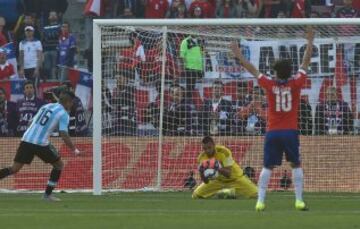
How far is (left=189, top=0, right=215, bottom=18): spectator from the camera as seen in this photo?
27250mm

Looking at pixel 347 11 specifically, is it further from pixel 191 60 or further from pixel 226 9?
pixel 191 60

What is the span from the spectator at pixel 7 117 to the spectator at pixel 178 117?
12.4ft

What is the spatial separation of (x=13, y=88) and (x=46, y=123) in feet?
22.1

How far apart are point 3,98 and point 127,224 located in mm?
11262

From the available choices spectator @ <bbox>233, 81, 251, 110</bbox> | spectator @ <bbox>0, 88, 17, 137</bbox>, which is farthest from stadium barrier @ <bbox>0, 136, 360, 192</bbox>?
spectator @ <bbox>0, 88, 17, 137</bbox>

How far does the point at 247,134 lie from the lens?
71.4ft

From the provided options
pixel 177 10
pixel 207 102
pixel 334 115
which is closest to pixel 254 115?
pixel 207 102

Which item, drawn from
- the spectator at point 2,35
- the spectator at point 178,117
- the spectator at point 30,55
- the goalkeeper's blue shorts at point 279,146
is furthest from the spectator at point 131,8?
the goalkeeper's blue shorts at point 279,146

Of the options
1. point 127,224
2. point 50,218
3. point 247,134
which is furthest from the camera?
point 247,134

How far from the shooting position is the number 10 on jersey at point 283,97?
50.8ft

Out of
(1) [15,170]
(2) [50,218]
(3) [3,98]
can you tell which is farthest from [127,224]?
(3) [3,98]

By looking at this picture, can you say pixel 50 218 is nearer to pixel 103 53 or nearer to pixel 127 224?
pixel 127 224

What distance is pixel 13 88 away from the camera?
24.9m

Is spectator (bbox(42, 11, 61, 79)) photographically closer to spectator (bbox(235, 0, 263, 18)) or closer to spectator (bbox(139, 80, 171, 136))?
spectator (bbox(235, 0, 263, 18))
